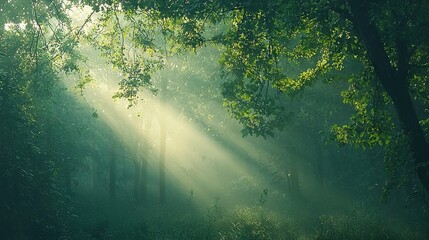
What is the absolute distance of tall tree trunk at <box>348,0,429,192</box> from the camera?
9102 mm

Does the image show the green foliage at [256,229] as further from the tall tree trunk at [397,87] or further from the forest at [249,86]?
the tall tree trunk at [397,87]

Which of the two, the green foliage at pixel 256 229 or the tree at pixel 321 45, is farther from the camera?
the green foliage at pixel 256 229

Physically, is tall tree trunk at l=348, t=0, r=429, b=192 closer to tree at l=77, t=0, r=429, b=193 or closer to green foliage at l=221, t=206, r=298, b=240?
tree at l=77, t=0, r=429, b=193

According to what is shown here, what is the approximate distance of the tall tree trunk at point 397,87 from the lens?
358 inches

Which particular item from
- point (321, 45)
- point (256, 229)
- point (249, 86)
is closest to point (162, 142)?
point (256, 229)

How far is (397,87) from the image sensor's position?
30.7 feet

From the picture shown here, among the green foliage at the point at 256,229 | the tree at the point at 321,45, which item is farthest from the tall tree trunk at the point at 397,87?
the green foliage at the point at 256,229

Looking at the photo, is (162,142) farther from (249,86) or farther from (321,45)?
(249,86)

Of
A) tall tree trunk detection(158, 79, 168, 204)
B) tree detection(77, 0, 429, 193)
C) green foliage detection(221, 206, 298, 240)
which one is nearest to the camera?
tree detection(77, 0, 429, 193)

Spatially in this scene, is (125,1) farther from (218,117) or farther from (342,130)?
(218,117)

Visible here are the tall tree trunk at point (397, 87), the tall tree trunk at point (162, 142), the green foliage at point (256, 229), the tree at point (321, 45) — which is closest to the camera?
the tree at point (321, 45)

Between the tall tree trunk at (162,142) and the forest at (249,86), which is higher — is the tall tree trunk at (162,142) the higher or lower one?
the higher one

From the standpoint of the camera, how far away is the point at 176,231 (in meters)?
17.3

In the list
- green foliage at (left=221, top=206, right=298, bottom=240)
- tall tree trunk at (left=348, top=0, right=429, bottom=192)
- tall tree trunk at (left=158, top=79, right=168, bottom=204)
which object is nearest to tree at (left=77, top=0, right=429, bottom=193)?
tall tree trunk at (left=348, top=0, right=429, bottom=192)
